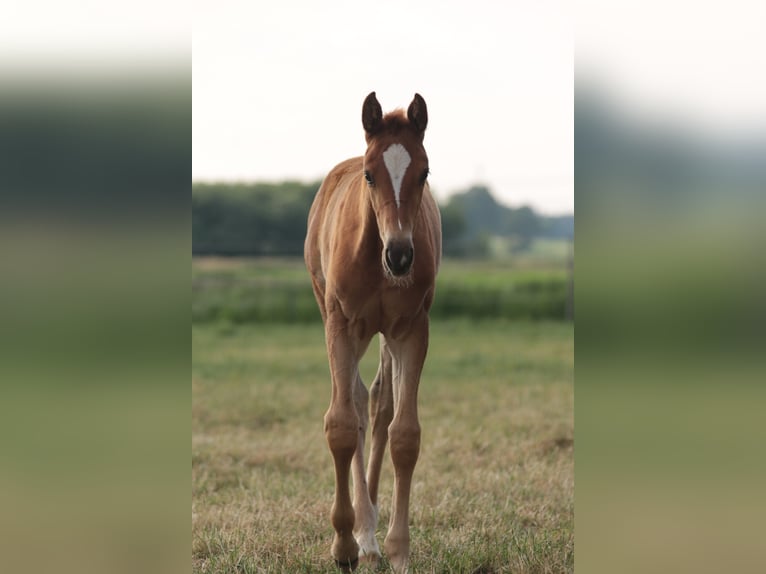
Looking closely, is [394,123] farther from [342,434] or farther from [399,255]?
[342,434]

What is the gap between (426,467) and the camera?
6254mm

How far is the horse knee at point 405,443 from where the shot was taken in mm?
4254

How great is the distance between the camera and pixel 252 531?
453 cm

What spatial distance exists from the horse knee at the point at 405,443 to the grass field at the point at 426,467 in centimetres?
51

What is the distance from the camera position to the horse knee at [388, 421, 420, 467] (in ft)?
14.0

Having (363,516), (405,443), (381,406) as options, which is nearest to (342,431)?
(405,443)

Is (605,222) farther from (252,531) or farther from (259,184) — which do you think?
(259,184)

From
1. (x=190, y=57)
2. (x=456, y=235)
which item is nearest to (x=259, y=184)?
(x=456, y=235)

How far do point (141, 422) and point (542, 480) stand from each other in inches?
163

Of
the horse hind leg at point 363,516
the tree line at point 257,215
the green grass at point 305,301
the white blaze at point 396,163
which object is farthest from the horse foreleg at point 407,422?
the tree line at point 257,215

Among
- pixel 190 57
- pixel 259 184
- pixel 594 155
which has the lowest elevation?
pixel 594 155

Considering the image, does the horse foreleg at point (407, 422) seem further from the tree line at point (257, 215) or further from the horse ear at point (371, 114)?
the tree line at point (257, 215)

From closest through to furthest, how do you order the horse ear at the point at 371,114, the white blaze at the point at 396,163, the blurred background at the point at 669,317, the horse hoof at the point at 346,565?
the blurred background at the point at 669,317 → the white blaze at the point at 396,163 → the horse ear at the point at 371,114 → the horse hoof at the point at 346,565

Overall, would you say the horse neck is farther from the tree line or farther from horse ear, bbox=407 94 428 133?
the tree line
